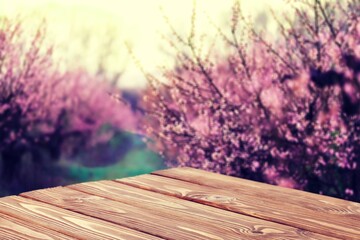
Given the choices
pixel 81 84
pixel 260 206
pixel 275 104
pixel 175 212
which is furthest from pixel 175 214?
pixel 81 84

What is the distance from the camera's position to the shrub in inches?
116

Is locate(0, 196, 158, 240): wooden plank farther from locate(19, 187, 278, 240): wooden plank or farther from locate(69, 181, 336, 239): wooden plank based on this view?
locate(69, 181, 336, 239): wooden plank

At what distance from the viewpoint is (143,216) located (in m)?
1.03

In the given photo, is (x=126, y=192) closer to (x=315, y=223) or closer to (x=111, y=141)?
(x=315, y=223)

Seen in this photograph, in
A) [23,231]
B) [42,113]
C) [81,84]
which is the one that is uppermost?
[81,84]

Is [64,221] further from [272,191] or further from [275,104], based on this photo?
[275,104]

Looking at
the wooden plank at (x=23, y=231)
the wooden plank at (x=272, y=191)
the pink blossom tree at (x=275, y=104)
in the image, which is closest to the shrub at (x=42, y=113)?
the pink blossom tree at (x=275, y=104)

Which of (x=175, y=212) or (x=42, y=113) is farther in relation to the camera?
(x=42, y=113)

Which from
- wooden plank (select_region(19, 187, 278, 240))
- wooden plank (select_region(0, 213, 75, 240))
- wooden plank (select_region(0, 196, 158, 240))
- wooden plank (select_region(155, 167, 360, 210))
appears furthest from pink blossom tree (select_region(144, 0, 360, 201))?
wooden plank (select_region(0, 213, 75, 240))

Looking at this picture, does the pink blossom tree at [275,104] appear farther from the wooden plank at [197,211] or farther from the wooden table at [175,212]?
the wooden plank at [197,211]

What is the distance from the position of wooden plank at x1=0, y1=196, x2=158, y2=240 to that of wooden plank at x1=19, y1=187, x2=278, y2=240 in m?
0.02

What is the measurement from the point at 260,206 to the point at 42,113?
80.6 inches

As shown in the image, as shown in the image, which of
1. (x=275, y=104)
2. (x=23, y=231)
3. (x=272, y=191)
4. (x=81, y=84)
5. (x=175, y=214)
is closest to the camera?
(x=23, y=231)

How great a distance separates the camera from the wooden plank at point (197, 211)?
951 millimetres
